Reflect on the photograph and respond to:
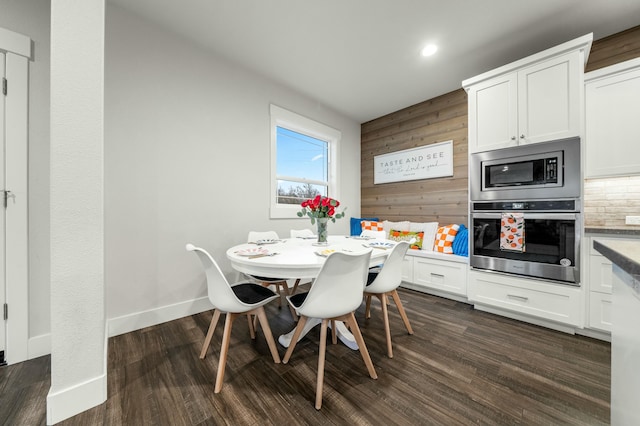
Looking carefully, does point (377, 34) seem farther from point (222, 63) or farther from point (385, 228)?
point (385, 228)

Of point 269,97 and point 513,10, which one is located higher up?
point 513,10

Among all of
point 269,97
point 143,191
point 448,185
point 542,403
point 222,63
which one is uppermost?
A: point 222,63

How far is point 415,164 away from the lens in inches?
139

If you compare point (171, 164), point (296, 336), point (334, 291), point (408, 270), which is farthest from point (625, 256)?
point (171, 164)

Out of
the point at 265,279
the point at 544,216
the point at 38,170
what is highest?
the point at 38,170

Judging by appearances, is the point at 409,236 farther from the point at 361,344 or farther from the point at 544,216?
the point at 361,344

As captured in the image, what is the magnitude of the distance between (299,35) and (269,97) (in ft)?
2.85

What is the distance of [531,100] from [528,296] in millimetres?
1764

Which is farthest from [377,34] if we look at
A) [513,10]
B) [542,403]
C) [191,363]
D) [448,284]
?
[191,363]

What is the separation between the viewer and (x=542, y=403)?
1.26 metres

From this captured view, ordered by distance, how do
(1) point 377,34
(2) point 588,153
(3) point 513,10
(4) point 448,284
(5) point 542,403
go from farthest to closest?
1. (4) point 448,284
2. (1) point 377,34
3. (2) point 588,153
4. (3) point 513,10
5. (5) point 542,403

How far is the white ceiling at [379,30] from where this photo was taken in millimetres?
1870

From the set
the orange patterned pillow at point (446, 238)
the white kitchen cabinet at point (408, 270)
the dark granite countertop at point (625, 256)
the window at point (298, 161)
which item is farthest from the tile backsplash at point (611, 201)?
the window at point (298, 161)

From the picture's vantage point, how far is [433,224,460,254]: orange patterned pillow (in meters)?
2.88
